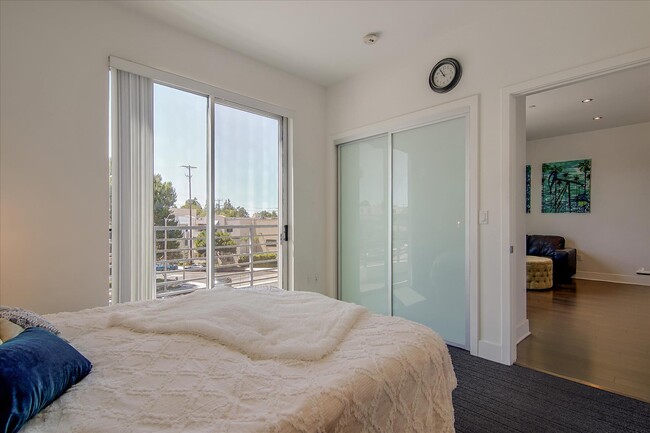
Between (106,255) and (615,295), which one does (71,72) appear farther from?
(615,295)

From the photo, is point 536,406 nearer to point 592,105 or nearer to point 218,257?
point 218,257

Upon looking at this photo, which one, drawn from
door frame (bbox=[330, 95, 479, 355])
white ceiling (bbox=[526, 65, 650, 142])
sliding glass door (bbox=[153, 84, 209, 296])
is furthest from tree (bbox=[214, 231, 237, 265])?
white ceiling (bbox=[526, 65, 650, 142])

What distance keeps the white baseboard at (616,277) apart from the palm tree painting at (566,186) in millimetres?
1194

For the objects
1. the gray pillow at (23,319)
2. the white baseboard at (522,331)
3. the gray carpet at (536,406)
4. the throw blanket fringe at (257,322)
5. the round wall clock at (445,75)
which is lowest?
the gray carpet at (536,406)

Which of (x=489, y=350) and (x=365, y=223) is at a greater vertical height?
(x=365, y=223)

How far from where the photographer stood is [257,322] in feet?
4.59

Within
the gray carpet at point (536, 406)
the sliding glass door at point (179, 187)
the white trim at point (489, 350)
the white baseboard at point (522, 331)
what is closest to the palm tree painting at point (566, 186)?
the white baseboard at point (522, 331)

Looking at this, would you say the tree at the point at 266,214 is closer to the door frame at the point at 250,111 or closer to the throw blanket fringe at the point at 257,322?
the door frame at the point at 250,111

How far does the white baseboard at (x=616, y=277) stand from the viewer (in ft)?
17.2

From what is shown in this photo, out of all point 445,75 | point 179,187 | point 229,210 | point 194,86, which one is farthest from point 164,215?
point 445,75

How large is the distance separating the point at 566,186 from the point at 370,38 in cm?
541

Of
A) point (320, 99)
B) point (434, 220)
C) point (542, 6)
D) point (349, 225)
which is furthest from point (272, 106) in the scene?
point (542, 6)

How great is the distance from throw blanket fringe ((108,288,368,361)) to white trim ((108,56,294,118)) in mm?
1972

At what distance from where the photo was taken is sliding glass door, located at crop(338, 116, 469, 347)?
292cm
